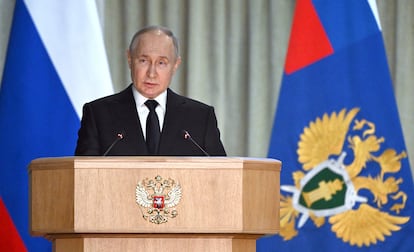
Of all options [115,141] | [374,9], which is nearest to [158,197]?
[115,141]

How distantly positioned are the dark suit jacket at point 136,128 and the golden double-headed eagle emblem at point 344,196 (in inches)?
68.3

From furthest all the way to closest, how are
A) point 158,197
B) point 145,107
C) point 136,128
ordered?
point 145,107 < point 136,128 < point 158,197

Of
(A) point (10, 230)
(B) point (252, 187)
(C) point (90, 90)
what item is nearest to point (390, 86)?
(C) point (90, 90)

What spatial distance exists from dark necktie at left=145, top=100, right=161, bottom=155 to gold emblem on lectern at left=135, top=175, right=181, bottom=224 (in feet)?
2.11

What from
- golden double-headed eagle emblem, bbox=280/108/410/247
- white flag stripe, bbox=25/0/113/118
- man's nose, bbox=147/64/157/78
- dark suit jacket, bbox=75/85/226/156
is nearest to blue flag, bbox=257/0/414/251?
golden double-headed eagle emblem, bbox=280/108/410/247

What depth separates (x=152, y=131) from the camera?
3357mm

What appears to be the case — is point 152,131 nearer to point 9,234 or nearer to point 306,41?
point 9,234

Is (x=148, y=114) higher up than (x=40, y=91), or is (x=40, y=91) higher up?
(x=40, y=91)

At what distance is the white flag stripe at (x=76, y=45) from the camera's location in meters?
4.73

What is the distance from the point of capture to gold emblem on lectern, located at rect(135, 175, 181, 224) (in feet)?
8.73

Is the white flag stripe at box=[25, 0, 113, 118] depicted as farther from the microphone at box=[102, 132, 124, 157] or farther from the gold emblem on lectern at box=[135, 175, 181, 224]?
the gold emblem on lectern at box=[135, 175, 181, 224]

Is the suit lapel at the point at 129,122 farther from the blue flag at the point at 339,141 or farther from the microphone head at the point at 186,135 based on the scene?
the blue flag at the point at 339,141

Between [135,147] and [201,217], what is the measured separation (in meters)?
0.72

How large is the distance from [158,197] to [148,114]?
2.66ft
